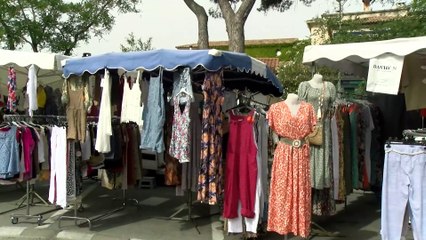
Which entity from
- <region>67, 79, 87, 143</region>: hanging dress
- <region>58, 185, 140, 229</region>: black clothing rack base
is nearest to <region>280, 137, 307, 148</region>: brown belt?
<region>67, 79, 87, 143</region>: hanging dress

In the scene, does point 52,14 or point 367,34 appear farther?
point 52,14

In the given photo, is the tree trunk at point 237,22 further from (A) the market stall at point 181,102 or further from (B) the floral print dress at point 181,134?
(B) the floral print dress at point 181,134

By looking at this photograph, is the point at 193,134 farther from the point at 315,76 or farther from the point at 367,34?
the point at 367,34

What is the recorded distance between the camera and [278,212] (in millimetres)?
5324

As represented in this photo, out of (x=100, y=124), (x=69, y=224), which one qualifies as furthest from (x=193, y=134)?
(x=69, y=224)

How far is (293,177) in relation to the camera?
5.25 metres

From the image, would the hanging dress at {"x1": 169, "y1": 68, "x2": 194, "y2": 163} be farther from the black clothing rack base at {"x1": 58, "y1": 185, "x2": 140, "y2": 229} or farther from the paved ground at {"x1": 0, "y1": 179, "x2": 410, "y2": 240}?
the black clothing rack base at {"x1": 58, "y1": 185, "x2": 140, "y2": 229}

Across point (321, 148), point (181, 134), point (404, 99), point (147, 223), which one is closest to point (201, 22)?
point (404, 99)

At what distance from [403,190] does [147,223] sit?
371 centimetres

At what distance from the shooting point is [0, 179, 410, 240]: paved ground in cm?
639

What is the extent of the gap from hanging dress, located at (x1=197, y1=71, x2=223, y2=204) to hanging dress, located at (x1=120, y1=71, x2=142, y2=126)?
0.94m

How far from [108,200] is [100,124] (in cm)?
289

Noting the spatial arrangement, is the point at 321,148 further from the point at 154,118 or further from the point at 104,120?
the point at 104,120

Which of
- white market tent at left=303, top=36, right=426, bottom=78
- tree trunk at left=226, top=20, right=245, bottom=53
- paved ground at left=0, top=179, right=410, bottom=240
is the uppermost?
tree trunk at left=226, top=20, right=245, bottom=53
